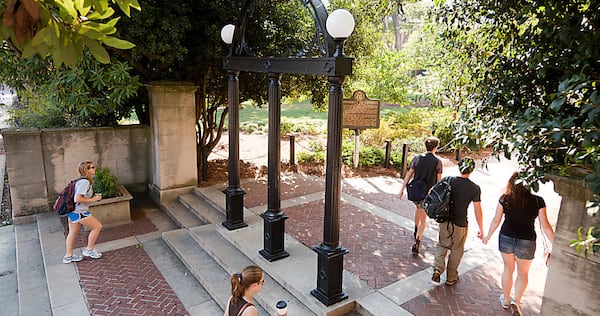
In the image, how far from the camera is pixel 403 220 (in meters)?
7.59

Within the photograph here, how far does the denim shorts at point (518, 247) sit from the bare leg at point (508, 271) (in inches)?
3.2

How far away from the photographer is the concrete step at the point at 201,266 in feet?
17.6

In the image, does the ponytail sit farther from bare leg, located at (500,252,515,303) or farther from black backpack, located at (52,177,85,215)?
black backpack, located at (52,177,85,215)

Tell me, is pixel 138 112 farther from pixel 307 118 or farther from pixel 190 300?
→ pixel 307 118

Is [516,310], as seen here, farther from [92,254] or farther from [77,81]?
[77,81]

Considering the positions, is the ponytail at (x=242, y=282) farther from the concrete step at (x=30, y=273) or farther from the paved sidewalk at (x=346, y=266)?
the concrete step at (x=30, y=273)

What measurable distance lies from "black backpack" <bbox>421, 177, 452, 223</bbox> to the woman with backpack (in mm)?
4741

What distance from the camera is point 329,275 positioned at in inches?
181

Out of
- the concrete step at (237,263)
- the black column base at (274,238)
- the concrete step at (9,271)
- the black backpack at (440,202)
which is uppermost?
the black backpack at (440,202)

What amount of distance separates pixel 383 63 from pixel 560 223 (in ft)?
35.3

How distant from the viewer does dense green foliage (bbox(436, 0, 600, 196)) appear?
222 centimetres

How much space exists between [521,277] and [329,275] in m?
2.20

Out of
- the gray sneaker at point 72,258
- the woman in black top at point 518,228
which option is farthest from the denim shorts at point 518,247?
the gray sneaker at point 72,258

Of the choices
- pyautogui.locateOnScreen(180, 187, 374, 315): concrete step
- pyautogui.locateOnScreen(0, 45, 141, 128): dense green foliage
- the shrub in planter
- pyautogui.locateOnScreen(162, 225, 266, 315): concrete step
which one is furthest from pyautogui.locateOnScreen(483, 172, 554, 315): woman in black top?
the shrub in planter
